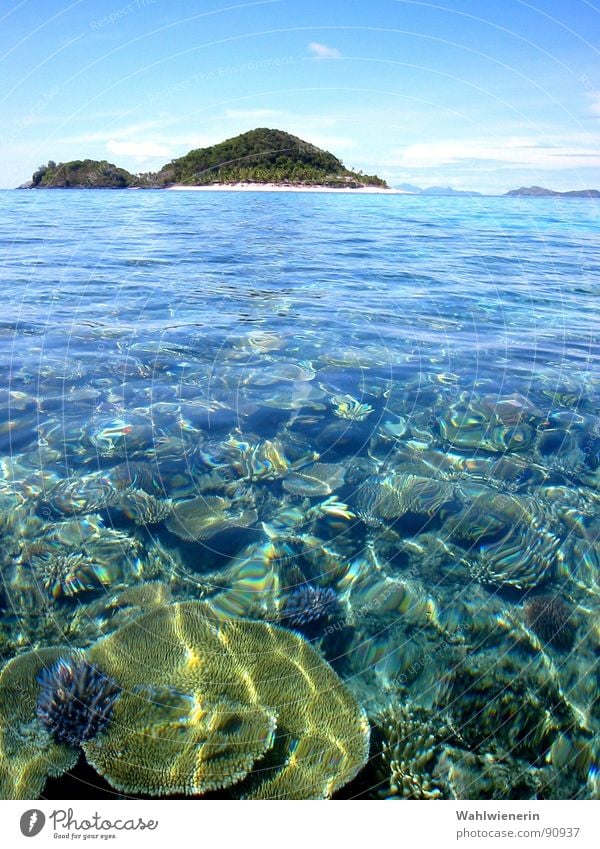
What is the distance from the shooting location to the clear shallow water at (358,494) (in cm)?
362

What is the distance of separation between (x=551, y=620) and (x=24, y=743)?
3545mm

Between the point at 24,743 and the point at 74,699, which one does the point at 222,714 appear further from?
the point at 24,743

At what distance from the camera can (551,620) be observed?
4.12 metres

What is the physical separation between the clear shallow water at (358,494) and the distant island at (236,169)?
32.8 metres

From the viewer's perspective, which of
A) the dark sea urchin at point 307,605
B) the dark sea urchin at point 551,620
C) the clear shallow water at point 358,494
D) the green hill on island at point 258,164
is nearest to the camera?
the clear shallow water at point 358,494

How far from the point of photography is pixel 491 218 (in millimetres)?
30547

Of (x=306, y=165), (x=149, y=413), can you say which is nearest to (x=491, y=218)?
(x=306, y=165)

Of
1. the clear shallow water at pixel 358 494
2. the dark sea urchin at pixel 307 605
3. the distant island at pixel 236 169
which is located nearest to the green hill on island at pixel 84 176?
the distant island at pixel 236 169

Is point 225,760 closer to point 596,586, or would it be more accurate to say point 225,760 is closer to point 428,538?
point 428,538

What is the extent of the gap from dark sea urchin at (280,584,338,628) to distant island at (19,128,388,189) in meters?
38.5

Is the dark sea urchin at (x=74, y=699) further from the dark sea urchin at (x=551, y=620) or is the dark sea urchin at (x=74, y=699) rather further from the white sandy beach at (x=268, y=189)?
the white sandy beach at (x=268, y=189)

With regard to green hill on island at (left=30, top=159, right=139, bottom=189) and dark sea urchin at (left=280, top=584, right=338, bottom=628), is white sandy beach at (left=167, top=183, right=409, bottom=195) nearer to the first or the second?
green hill on island at (left=30, top=159, right=139, bottom=189)

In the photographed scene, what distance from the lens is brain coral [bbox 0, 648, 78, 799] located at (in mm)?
3041

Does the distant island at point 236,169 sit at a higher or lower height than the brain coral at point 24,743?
higher
